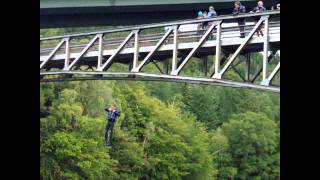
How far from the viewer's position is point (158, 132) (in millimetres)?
32812

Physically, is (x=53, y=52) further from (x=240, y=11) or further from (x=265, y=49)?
Result: (x=265, y=49)

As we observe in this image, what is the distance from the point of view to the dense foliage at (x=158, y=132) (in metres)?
28.5

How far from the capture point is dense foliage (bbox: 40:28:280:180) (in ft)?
93.6

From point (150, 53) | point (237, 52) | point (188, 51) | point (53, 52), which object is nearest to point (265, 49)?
point (237, 52)

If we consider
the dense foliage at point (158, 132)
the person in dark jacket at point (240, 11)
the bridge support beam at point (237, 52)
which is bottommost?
the dense foliage at point (158, 132)

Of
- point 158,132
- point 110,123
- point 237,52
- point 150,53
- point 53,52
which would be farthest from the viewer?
point 158,132

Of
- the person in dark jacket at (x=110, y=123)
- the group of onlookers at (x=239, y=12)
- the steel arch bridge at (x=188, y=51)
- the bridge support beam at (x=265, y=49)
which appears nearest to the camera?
the bridge support beam at (x=265, y=49)

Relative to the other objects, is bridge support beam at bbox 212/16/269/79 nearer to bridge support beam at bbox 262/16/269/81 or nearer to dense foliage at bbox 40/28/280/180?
bridge support beam at bbox 262/16/269/81

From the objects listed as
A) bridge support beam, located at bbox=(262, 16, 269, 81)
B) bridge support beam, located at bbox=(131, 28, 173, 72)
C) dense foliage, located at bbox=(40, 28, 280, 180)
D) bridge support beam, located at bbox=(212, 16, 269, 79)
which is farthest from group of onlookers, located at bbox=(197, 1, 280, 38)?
dense foliage, located at bbox=(40, 28, 280, 180)

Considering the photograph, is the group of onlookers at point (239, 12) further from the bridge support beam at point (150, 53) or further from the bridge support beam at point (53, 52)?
the bridge support beam at point (53, 52)

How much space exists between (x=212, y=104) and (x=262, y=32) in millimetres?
21857

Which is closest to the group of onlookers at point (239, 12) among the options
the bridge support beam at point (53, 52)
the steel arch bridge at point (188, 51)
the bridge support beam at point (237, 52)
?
the steel arch bridge at point (188, 51)
